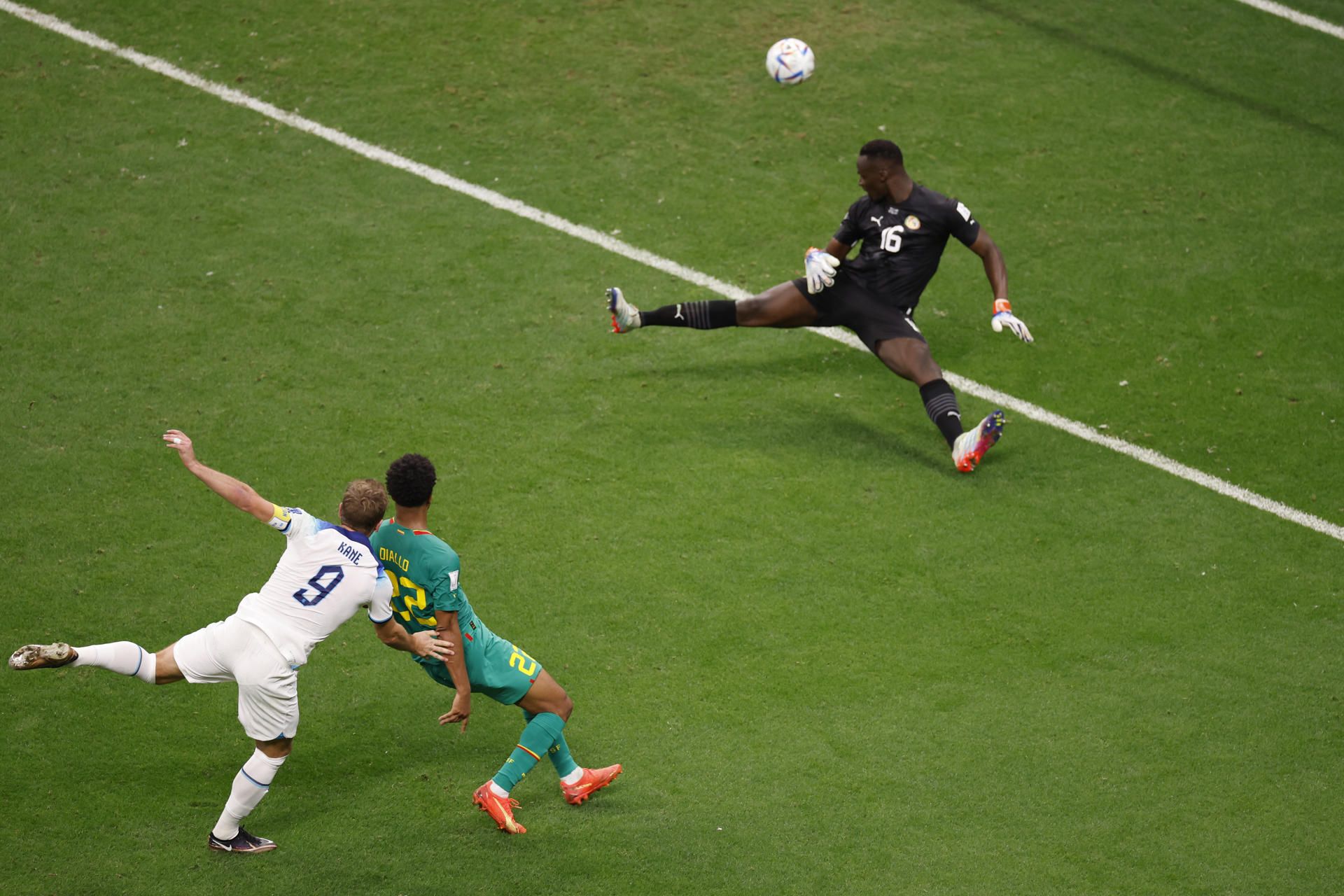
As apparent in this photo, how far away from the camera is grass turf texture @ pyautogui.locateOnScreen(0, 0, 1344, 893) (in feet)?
20.4

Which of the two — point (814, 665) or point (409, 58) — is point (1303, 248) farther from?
point (409, 58)

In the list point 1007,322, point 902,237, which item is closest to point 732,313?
point 902,237

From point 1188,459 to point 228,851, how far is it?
655 cm

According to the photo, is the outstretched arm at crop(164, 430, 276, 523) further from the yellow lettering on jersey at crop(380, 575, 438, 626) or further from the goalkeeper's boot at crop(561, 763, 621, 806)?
the goalkeeper's boot at crop(561, 763, 621, 806)

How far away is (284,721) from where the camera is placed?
5707 mm

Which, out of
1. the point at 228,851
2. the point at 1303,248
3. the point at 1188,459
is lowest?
the point at 228,851

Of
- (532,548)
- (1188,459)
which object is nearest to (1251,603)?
(1188,459)

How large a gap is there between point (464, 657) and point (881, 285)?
458cm

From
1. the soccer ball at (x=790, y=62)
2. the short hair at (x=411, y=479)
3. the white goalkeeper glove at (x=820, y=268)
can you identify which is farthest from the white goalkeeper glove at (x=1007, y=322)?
the short hair at (x=411, y=479)

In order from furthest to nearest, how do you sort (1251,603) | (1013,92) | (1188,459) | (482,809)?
(1013,92), (1188,459), (1251,603), (482,809)

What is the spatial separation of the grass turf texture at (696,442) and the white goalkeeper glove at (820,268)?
948mm

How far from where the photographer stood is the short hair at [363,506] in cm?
571

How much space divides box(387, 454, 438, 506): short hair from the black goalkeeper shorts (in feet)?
13.8

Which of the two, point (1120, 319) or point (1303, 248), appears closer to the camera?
point (1120, 319)
